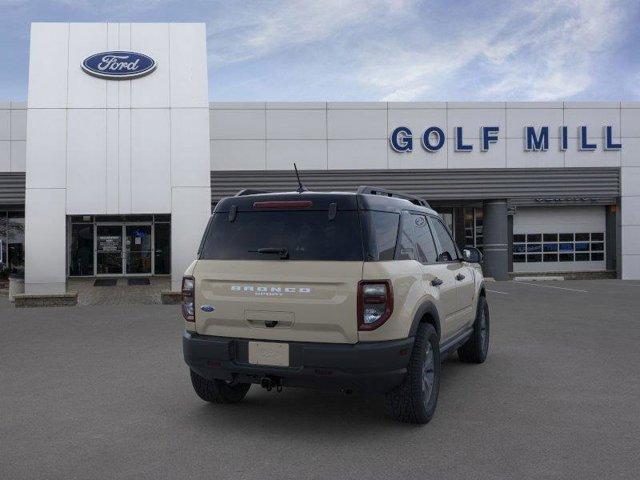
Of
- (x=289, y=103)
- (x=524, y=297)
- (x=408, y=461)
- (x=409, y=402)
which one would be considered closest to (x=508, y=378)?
(x=409, y=402)

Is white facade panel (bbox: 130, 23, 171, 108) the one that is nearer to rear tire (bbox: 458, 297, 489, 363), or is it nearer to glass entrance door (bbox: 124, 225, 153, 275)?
glass entrance door (bbox: 124, 225, 153, 275)

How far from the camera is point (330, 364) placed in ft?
A: 14.4

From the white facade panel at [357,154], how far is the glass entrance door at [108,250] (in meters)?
9.23

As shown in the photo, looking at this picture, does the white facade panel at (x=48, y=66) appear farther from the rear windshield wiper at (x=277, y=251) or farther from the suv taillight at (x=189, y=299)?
the rear windshield wiper at (x=277, y=251)

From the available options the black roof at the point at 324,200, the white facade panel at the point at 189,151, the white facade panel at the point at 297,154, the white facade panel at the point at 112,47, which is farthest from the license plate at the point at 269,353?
the white facade panel at the point at 297,154

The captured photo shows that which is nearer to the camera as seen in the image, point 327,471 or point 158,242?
point 327,471

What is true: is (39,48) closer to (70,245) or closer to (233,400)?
(70,245)

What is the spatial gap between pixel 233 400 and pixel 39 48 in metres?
→ 14.2

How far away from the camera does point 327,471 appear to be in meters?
3.94

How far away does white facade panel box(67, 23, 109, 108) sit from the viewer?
1609 centimetres

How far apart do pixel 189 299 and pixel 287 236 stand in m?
0.98

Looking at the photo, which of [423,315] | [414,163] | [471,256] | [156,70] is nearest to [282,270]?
[423,315]

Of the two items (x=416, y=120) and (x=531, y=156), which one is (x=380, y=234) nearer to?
(x=416, y=120)

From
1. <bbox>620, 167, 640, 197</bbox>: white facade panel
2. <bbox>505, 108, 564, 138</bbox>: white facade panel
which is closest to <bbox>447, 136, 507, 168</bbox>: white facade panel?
<bbox>505, 108, 564, 138</bbox>: white facade panel
